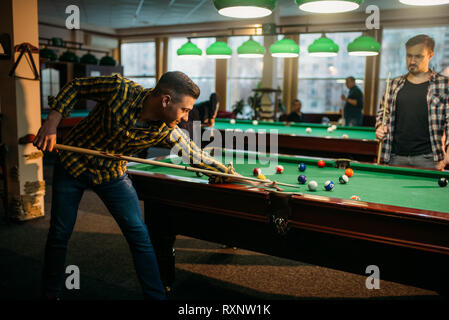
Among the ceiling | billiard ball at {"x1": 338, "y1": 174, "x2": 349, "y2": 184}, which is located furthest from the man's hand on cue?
the ceiling

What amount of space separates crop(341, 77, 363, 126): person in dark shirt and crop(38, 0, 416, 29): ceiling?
5.52 ft

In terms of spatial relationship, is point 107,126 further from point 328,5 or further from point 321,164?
point 321,164

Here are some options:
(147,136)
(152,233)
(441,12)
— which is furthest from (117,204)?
(441,12)

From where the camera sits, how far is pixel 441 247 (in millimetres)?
1576

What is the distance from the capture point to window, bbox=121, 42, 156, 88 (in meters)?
11.9

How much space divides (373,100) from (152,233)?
7.60 meters

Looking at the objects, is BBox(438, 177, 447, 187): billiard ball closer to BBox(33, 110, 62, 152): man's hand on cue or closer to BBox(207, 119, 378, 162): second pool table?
BBox(207, 119, 378, 162): second pool table

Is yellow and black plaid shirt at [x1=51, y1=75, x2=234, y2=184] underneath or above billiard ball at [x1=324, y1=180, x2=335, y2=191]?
above

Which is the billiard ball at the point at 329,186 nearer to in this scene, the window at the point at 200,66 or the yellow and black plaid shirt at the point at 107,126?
the yellow and black plaid shirt at the point at 107,126

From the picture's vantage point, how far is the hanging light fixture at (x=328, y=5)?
2022 millimetres

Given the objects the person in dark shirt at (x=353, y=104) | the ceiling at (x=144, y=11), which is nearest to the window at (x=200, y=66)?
the ceiling at (x=144, y=11)

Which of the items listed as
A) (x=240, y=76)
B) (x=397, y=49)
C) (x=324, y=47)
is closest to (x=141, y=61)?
(x=240, y=76)

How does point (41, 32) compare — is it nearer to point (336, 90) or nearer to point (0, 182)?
point (0, 182)

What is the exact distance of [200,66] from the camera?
11.1 meters
